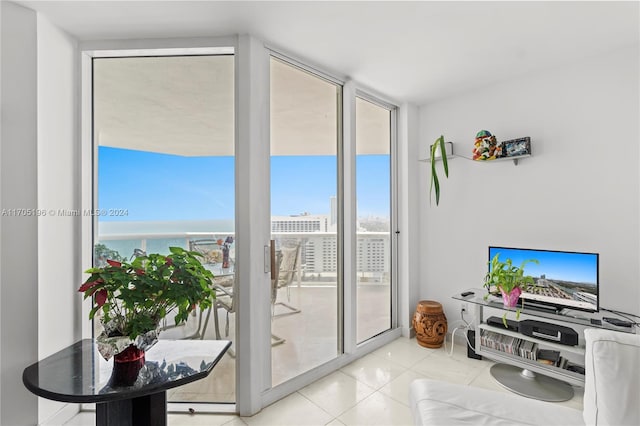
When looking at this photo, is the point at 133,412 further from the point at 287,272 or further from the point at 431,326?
the point at 431,326

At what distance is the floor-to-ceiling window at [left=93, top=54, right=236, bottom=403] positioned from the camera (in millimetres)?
2053

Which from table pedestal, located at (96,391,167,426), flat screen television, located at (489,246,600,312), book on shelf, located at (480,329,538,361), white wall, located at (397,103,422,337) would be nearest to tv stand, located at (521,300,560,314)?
flat screen television, located at (489,246,600,312)

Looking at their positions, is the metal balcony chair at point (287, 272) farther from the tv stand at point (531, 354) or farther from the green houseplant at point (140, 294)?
the tv stand at point (531, 354)

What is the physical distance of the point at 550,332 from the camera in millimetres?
2135

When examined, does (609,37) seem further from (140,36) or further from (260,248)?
(140,36)

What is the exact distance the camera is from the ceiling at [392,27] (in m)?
1.70

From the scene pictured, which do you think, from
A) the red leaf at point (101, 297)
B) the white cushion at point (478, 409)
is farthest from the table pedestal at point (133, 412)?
the white cushion at point (478, 409)

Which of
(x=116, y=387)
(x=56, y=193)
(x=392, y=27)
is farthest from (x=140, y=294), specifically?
(x=392, y=27)

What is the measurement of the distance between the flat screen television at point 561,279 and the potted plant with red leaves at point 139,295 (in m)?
2.34

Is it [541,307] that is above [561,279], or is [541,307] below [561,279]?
below

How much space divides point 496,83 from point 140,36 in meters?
2.84

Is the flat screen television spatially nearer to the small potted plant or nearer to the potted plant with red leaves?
the small potted plant

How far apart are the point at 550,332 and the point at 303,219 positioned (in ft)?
6.39

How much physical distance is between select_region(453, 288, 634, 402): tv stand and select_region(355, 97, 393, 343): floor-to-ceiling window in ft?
2.57
